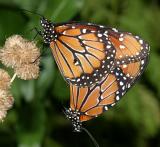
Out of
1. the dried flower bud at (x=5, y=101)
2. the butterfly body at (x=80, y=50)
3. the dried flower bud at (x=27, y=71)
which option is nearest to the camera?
the dried flower bud at (x=5, y=101)

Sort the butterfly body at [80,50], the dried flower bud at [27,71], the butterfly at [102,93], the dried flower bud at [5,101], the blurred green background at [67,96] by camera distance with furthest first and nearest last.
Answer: the blurred green background at [67,96]
the butterfly at [102,93]
the butterfly body at [80,50]
the dried flower bud at [27,71]
the dried flower bud at [5,101]

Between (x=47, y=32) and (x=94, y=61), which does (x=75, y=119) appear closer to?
(x=94, y=61)

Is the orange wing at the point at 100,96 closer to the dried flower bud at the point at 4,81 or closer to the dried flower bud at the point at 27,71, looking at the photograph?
the dried flower bud at the point at 27,71

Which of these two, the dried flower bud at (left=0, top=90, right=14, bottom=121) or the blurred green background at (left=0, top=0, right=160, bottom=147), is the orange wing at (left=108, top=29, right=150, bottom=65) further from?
the blurred green background at (left=0, top=0, right=160, bottom=147)

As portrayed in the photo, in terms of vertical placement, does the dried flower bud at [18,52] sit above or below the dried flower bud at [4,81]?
above

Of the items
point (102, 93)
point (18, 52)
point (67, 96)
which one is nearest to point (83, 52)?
point (102, 93)

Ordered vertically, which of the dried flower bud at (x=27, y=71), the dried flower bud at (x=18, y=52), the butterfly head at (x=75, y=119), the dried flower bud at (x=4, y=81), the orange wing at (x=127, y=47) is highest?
the orange wing at (x=127, y=47)

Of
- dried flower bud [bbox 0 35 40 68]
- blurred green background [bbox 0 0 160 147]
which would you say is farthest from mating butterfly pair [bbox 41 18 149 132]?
blurred green background [bbox 0 0 160 147]

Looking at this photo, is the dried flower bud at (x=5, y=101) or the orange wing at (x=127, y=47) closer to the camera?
the dried flower bud at (x=5, y=101)

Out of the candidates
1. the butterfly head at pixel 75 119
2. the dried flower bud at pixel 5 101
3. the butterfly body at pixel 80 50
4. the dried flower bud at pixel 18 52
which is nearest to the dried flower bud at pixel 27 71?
the dried flower bud at pixel 18 52
